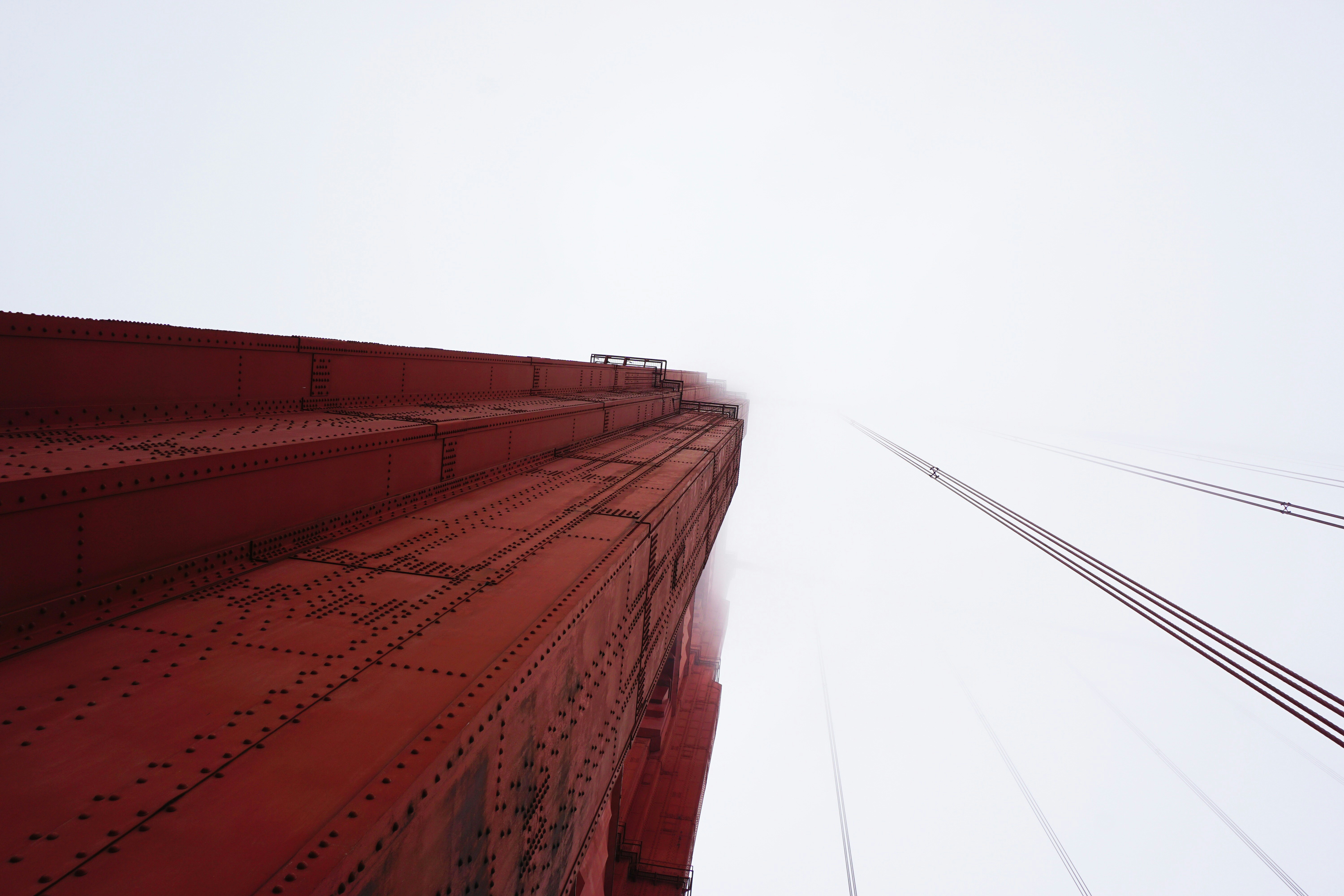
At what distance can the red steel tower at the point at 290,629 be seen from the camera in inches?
79.6

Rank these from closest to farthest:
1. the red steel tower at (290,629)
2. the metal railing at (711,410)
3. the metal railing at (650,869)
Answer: the red steel tower at (290,629) → the metal railing at (650,869) → the metal railing at (711,410)

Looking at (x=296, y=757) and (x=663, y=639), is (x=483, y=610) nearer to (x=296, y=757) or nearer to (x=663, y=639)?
(x=296, y=757)

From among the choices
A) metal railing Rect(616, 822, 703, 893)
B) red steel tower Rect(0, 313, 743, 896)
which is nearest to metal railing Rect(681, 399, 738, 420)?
metal railing Rect(616, 822, 703, 893)

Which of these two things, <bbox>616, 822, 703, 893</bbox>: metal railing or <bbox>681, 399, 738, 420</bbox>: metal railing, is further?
<bbox>681, 399, 738, 420</bbox>: metal railing

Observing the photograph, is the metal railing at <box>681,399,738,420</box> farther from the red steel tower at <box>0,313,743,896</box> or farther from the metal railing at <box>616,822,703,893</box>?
the red steel tower at <box>0,313,743,896</box>

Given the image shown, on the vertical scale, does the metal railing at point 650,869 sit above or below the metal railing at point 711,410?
below

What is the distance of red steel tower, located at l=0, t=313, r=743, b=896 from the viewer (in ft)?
6.63

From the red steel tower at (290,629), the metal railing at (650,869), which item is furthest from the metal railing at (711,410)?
the red steel tower at (290,629)

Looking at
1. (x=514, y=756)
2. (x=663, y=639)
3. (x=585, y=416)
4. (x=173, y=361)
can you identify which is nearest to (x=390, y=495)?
(x=173, y=361)

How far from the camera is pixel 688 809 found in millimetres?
13992

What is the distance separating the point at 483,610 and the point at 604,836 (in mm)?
7538

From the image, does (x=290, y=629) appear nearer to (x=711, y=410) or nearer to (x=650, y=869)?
(x=650, y=869)

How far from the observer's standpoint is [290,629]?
3.40m

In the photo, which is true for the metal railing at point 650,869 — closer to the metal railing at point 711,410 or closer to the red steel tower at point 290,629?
the red steel tower at point 290,629
